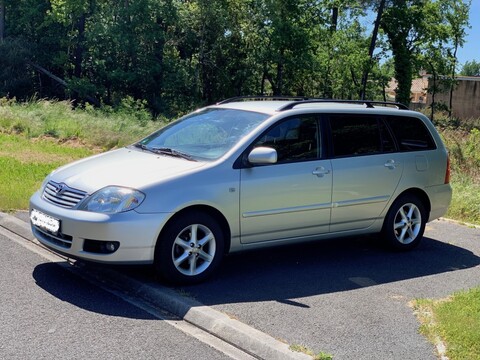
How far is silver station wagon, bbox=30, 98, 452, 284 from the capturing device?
542 cm

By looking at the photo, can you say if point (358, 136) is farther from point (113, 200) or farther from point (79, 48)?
point (79, 48)

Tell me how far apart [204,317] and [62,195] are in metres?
1.89

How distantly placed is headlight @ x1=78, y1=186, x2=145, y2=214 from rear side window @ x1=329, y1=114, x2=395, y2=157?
246 cm

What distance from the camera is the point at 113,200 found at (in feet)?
17.7

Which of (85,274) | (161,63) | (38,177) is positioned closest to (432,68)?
(161,63)

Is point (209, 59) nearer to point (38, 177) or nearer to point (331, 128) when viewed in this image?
point (38, 177)

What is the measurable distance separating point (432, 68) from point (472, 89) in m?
9.83

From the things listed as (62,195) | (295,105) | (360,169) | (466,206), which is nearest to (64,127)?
(466,206)

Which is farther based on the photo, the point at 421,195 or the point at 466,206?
the point at 466,206

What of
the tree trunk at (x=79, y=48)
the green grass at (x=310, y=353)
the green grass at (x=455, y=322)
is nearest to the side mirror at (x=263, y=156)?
the green grass at (x=455, y=322)

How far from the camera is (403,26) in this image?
47.1 meters

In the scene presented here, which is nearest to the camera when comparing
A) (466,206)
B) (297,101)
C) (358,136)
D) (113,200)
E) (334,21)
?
(113,200)

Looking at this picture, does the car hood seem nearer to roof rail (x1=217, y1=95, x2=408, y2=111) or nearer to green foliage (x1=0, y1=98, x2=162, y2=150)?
roof rail (x1=217, y1=95, x2=408, y2=111)

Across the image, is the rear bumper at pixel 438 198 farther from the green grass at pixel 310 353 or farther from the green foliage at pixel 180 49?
the green foliage at pixel 180 49
